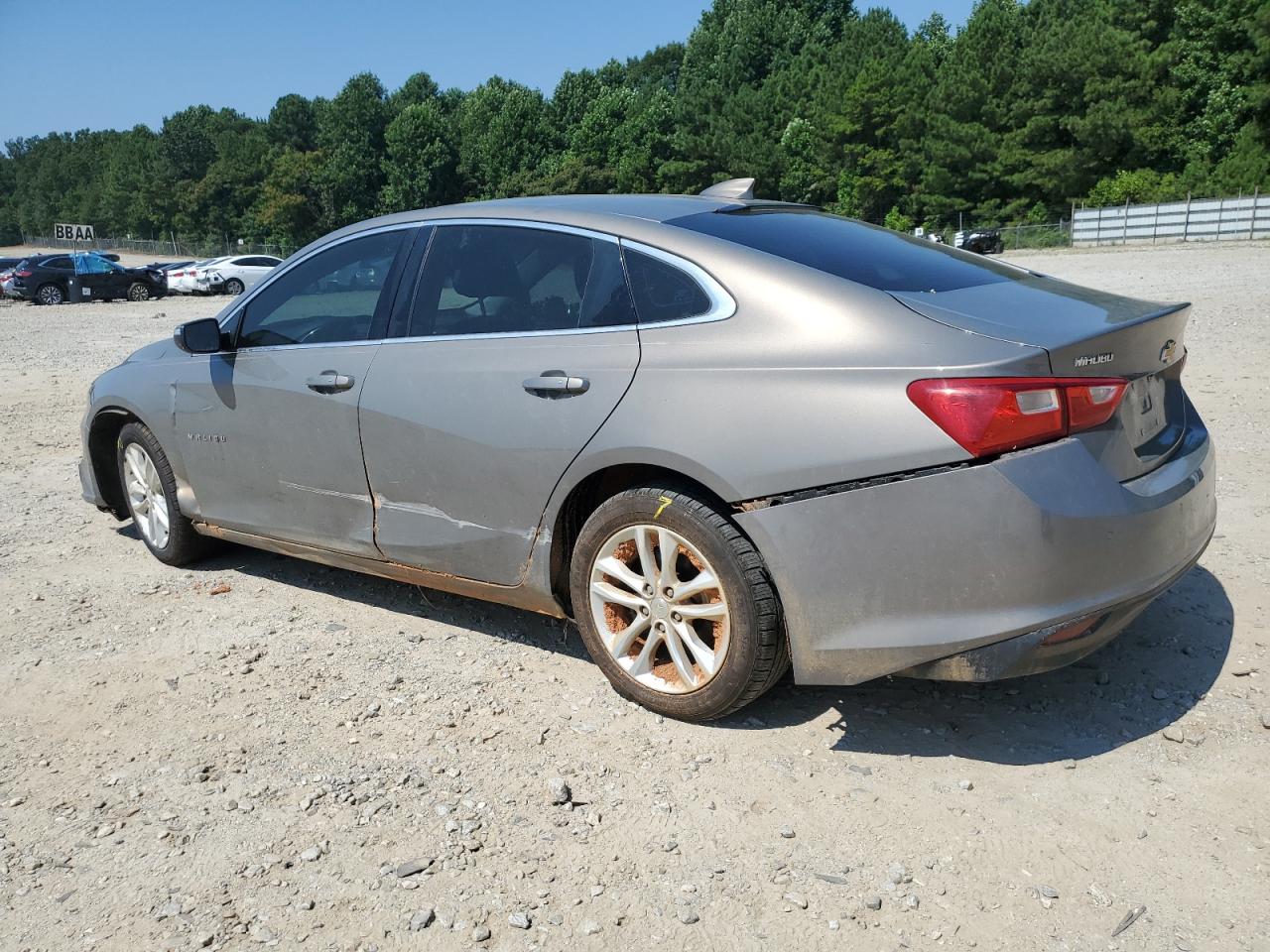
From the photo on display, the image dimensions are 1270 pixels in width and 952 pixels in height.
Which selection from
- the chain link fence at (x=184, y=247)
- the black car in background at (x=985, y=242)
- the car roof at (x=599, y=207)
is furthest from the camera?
the chain link fence at (x=184, y=247)

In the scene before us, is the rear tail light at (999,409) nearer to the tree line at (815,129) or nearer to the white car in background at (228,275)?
the white car in background at (228,275)

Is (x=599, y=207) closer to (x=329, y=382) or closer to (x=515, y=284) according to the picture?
(x=515, y=284)

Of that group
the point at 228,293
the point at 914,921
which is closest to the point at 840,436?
the point at 914,921

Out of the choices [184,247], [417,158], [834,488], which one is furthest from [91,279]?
[184,247]

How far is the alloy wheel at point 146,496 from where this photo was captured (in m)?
5.42

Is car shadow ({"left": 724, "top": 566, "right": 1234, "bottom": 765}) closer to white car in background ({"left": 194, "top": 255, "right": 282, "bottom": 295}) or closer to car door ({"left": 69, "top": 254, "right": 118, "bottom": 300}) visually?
white car in background ({"left": 194, "top": 255, "right": 282, "bottom": 295})

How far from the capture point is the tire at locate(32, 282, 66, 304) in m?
33.9

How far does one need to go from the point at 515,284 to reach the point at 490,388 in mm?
421

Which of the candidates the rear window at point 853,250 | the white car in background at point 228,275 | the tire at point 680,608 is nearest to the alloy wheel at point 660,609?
the tire at point 680,608

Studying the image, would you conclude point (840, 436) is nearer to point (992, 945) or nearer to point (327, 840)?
point (992, 945)

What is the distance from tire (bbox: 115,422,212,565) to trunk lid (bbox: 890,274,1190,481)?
3724 mm

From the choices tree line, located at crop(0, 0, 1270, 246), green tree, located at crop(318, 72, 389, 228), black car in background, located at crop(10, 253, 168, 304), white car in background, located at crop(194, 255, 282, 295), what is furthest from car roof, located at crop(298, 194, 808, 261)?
green tree, located at crop(318, 72, 389, 228)

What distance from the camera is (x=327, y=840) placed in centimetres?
297

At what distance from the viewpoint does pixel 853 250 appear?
12.2 feet
